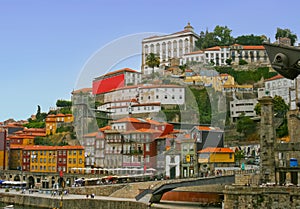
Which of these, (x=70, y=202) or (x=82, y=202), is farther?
(x=70, y=202)

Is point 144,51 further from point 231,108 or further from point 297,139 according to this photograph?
point 297,139

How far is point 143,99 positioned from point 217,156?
34.5 metres

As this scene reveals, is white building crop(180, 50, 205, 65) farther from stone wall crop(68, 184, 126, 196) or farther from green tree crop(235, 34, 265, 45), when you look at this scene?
stone wall crop(68, 184, 126, 196)

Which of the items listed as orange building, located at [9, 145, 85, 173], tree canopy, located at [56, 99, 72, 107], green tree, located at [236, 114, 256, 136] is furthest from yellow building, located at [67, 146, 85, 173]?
tree canopy, located at [56, 99, 72, 107]

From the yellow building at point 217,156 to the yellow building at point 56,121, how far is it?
37.4 m

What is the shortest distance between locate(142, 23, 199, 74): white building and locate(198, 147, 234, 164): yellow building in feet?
186

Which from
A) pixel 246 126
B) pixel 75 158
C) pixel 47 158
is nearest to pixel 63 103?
pixel 47 158

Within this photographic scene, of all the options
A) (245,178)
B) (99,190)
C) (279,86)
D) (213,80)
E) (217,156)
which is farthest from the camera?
(213,80)

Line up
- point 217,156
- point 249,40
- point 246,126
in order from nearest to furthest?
point 217,156 → point 246,126 → point 249,40

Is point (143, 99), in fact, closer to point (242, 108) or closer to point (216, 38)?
point (242, 108)

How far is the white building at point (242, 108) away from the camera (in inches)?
2862

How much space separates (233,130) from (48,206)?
3596 centimetres

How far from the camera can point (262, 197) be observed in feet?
72.4

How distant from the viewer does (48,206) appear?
1497 inches
